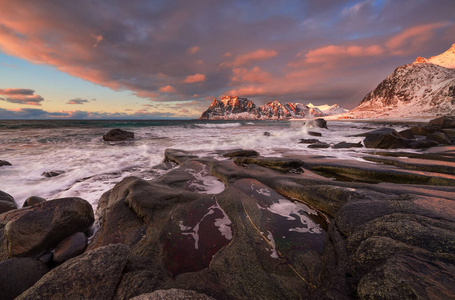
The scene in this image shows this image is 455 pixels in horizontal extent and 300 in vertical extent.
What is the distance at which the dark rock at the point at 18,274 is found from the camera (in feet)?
8.21

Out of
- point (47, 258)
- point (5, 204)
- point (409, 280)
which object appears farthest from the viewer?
point (5, 204)

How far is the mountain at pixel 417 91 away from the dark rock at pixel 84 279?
372 ft

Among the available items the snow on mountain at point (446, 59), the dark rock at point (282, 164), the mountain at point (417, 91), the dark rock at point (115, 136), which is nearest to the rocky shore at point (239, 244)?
the dark rock at point (282, 164)

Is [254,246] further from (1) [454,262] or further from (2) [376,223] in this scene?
(1) [454,262]

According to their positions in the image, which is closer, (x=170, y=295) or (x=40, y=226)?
(x=170, y=295)

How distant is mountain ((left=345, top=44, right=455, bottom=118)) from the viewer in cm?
8000

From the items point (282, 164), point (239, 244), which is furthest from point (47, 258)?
point (282, 164)

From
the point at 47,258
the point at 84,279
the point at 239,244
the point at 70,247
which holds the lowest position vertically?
the point at 47,258

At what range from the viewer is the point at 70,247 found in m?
3.38

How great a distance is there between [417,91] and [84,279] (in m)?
147

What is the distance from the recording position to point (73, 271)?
2.10m

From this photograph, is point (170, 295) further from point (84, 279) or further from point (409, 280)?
point (409, 280)

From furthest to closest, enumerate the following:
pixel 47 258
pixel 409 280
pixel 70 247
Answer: pixel 70 247
pixel 47 258
pixel 409 280

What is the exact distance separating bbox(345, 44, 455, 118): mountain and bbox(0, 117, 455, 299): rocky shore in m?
110
